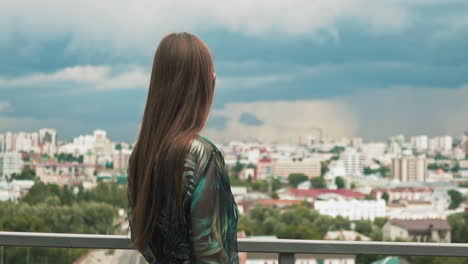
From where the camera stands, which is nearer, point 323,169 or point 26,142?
point 26,142

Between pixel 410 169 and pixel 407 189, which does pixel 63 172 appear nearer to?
pixel 407 189

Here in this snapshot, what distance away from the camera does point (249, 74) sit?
1663 inches

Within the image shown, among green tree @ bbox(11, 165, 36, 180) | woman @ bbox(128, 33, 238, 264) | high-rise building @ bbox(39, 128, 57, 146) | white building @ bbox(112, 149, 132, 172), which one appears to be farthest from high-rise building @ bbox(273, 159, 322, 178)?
woman @ bbox(128, 33, 238, 264)

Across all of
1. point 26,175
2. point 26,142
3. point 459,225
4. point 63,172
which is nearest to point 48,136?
point 26,142

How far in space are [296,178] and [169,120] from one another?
87.8 feet

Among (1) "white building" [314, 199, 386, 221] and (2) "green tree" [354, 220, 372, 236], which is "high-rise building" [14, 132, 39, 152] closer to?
(1) "white building" [314, 199, 386, 221]

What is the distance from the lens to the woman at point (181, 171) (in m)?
0.75

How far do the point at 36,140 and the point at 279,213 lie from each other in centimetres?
1330

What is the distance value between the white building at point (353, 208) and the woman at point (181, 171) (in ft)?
77.0

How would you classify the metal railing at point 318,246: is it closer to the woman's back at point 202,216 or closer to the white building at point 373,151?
the woman's back at point 202,216

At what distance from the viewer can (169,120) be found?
0.78 m

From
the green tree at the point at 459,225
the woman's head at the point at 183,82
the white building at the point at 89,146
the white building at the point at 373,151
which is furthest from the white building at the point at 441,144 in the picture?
the woman's head at the point at 183,82

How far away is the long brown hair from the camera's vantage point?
29.7 inches

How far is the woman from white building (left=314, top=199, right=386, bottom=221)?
2348 cm
